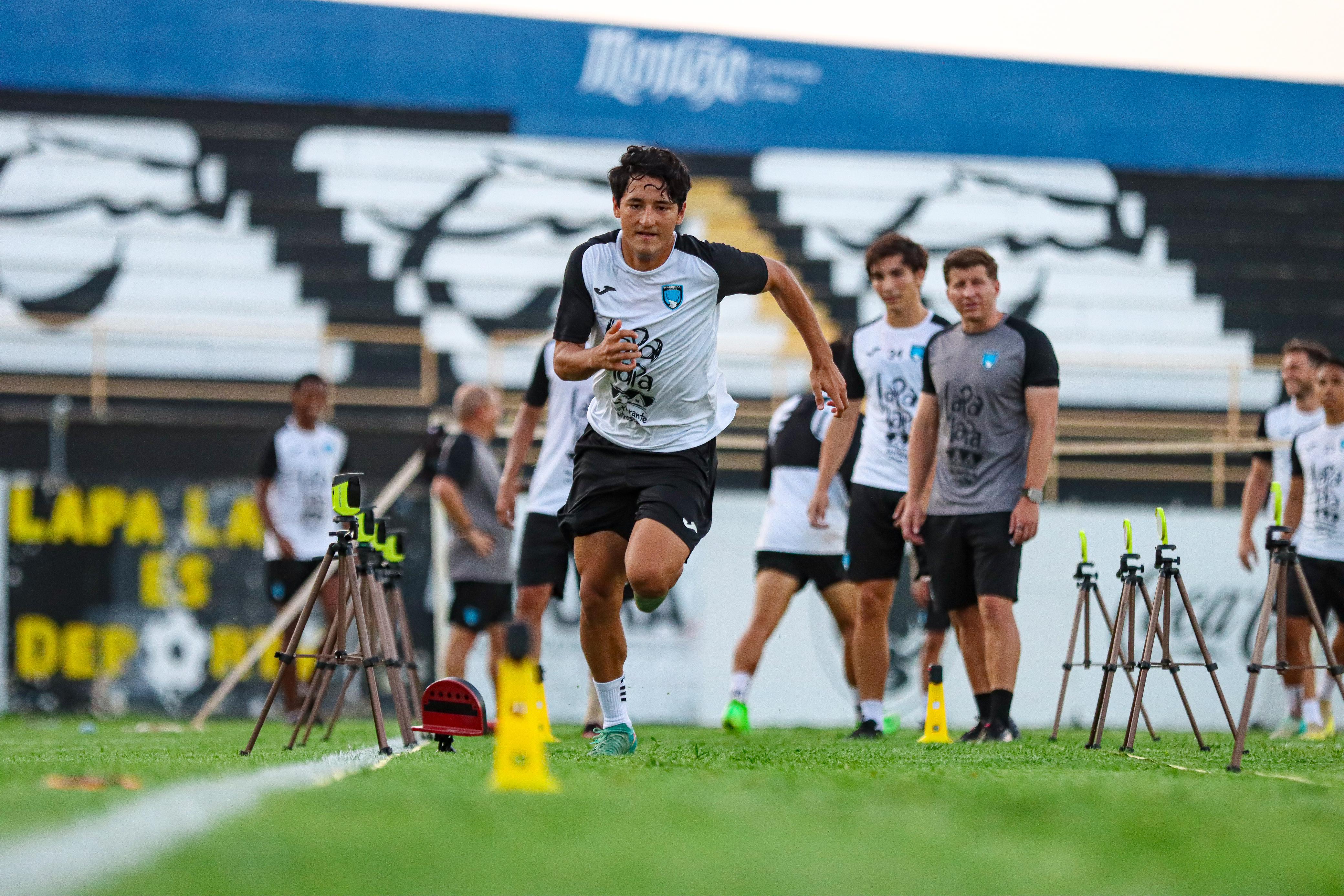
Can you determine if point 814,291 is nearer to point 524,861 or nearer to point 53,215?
point 53,215

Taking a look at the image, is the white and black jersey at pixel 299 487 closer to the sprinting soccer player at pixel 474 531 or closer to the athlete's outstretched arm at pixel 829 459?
the sprinting soccer player at pixel 474 531

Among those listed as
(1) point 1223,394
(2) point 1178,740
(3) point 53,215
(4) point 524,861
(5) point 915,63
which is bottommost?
(2) point 1178,740

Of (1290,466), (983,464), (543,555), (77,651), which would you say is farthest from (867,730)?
(77,651)

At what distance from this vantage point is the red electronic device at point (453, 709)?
15.4 feet

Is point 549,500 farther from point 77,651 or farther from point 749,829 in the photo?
point 77,651

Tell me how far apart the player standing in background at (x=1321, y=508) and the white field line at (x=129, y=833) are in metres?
6.05

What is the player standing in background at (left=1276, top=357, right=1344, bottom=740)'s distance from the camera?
8023 mm

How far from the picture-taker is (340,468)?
9.30 metres

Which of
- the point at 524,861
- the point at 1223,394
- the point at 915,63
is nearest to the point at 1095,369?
the point at 1223,394

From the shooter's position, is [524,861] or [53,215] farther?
[53,215]

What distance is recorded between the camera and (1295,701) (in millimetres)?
8320

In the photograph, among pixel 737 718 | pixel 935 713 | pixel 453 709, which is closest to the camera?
pixel 453 709

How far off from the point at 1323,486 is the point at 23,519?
7.93 meters

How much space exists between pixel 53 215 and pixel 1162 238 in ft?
37.4
